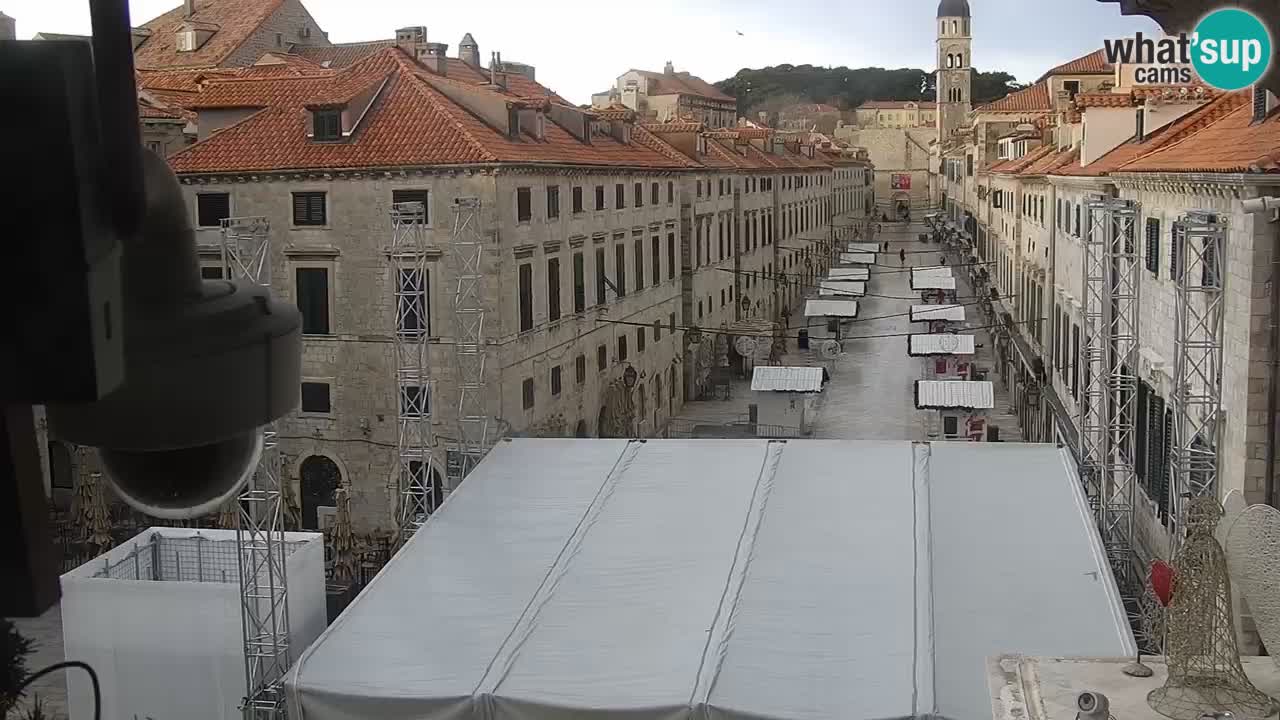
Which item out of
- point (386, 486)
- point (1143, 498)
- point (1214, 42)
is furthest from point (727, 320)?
point (1214, 42)

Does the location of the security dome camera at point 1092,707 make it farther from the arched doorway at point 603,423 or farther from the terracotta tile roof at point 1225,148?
the arched doorway at point 603,423

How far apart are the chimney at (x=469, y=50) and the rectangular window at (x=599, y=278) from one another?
8985mm

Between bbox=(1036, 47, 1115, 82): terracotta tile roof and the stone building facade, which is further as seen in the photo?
bbox=(1036, 47, 1115, 82): terracotta tile roof

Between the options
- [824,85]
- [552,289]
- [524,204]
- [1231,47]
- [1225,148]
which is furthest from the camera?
A: [824,85]

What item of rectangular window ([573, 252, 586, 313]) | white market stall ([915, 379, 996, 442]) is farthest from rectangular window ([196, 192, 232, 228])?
white market stall ([915, 379, 996, 442])

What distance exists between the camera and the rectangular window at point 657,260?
122ft

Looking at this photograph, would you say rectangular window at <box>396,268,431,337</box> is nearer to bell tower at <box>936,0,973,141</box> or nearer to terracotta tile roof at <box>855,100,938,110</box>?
bell tower at <box>936,0,973,141</box>

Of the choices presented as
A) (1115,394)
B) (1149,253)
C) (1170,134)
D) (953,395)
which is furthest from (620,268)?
(1149,253)

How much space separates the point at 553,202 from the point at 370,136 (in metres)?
4.34

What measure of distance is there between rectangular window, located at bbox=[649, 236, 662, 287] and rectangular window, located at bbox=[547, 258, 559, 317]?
9.17 metres

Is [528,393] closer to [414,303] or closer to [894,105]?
[414,303]

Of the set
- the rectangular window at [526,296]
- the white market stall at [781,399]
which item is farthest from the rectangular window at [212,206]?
the white market stall at [781,399]

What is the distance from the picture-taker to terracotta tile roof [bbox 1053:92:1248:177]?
1975cm

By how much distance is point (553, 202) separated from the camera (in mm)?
27719
